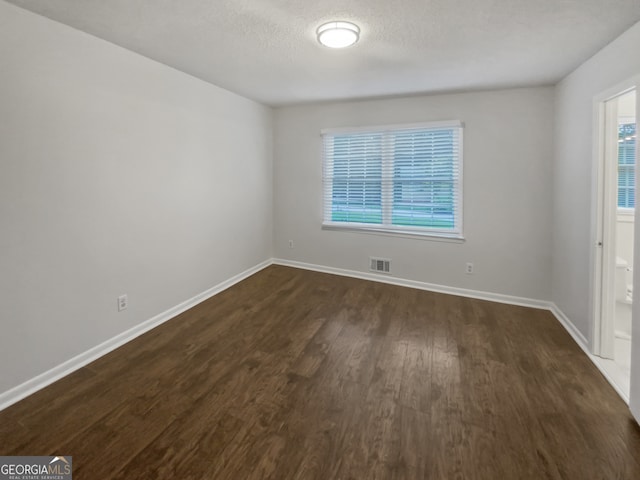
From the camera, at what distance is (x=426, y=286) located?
4266mm

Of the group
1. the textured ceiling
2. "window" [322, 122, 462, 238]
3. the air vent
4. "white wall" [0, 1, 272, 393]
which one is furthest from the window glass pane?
"white wall" [0, 1, 272, 393]

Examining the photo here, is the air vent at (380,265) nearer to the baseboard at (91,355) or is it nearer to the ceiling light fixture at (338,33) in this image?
the baseboard at (91,355)

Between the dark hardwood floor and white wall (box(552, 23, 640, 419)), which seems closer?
the dark hardwood floor

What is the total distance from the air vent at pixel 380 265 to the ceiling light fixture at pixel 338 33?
285 centimetres

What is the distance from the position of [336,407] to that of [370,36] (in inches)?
102

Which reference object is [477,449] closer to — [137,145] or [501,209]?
[501,209]

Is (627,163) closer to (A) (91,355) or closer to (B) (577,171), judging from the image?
(B) (577,171)

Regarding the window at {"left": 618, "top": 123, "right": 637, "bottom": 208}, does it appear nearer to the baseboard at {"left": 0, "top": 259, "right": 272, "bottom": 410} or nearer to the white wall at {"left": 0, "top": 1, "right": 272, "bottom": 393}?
the white wall at {"left": 0, "top": 1, "right": 272, "bottom": 393}

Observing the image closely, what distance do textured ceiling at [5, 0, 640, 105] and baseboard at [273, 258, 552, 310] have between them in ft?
7.83

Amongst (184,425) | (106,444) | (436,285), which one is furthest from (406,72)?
(106,444)

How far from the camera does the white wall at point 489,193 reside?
3.58 m

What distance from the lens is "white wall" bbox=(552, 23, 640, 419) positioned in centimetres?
228

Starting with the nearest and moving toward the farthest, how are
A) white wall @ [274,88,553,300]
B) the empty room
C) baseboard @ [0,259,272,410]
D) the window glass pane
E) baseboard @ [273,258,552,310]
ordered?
1. the empty room
2. baseboard @ [0,259,272,410]
3. white wall @ [274,88,553,300]
4. baseboard @ [273,258,552,310]
5. the window glass pane

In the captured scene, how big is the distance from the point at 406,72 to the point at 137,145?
262 centimetres
